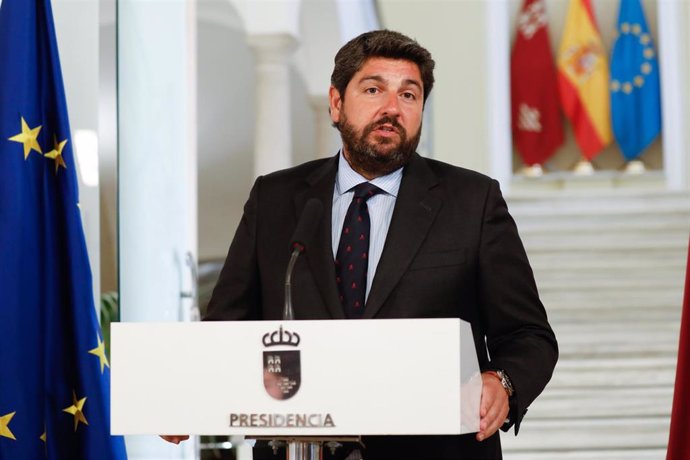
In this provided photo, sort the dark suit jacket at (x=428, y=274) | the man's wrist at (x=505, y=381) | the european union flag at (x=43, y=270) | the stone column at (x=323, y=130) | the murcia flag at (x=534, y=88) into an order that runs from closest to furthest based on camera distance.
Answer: the man's wrist at (x=505, y=381) < the dark suit jacket at (x=428, y=274) < the european union flag at (x=43, y=270) < the stone column at (x=323, y=130) < the murcia flag at (x=534, y=88)

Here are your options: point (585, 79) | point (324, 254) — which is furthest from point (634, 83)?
point (324, 254)

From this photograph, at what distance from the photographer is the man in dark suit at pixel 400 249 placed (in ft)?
7.64

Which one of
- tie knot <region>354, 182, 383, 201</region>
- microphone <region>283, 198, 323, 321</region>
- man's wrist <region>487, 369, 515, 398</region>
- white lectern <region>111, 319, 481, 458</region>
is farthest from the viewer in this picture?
tie knot <region>354, 182, 383, 201</region>

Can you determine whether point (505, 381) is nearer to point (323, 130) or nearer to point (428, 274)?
point (428, 274)

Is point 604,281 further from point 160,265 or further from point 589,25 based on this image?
point 589,25

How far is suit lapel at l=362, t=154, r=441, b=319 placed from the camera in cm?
233

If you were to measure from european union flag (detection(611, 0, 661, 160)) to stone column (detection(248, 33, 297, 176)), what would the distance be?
4.32 m

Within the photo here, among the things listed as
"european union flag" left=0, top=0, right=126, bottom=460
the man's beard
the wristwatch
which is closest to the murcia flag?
"european union flag" left=0, top=0, right=126, bottom=460

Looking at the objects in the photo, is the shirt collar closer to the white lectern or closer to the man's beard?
the man's beard

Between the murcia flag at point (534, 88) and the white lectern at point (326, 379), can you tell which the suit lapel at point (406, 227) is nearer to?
the white lectern at point (326, 379)

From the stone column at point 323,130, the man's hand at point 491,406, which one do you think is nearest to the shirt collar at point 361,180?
the man's hand at point 491,406

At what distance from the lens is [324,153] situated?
9.19 metres

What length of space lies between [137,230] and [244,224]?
81.8 inches

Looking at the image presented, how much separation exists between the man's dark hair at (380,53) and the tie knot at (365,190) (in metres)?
0.20
